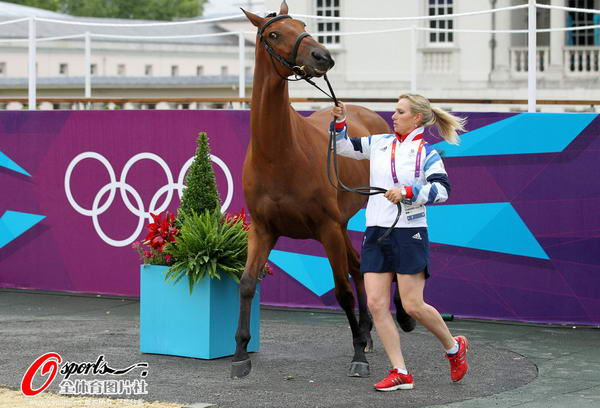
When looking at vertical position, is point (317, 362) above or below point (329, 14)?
below

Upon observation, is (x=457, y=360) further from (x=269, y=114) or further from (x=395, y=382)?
(x=269, y=114)

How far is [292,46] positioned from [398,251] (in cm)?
165

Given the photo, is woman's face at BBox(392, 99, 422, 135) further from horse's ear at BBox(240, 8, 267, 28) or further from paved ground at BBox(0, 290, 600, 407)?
paved ground at BBox(0, 290, 600, 407)

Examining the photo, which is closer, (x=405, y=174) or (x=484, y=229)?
(x=405, y=174)

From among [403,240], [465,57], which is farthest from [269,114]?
[465,57]

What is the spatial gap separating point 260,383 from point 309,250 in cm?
371

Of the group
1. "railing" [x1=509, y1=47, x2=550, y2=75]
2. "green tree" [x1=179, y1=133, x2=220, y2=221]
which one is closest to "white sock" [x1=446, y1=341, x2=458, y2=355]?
"green tree" [x1=179, y1=133, x2=220, y2=221]

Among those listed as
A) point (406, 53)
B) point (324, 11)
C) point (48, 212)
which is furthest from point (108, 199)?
point (324, 11)

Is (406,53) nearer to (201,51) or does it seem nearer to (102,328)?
(201,51)

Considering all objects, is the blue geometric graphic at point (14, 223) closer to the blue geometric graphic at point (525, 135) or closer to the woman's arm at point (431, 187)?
the blue geometric graphic at point (525, 135)

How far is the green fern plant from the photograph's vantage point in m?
9.19

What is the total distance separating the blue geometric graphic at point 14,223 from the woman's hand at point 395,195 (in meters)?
6.67

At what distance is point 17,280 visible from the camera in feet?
44.2

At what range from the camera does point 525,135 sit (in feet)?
35.7
